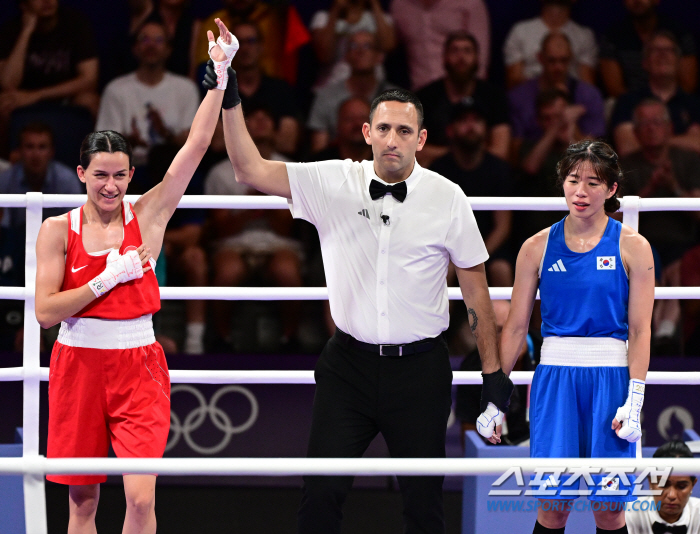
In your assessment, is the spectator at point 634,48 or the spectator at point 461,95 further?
the spectator at point 634,48

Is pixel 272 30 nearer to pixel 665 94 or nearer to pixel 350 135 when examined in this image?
pixel 350 135

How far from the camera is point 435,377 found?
2.52m

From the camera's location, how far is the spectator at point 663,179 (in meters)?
5.14

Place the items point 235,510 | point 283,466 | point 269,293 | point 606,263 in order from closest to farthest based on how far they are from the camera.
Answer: point 283,466 < point 606,263 < point 269,293 < point 235,510

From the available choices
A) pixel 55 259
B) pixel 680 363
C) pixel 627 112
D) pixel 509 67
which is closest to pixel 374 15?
pixel 509 67

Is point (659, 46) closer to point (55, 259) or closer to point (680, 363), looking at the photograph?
point (680, 363)

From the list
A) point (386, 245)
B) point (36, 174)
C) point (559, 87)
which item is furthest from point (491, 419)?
point (36, 174)

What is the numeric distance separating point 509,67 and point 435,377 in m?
3.52

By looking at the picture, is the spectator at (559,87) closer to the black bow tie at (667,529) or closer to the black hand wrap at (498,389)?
the black bow tie at (667,529)

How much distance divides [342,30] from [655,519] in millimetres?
3417

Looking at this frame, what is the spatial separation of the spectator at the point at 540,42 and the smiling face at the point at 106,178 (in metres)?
3.45

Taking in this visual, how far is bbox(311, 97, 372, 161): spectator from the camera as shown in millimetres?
5129

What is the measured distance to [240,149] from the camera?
8.25ft

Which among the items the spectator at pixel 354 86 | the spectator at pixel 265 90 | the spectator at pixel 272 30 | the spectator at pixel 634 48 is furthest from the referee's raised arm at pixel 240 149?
the spectator at pixel 634 48
